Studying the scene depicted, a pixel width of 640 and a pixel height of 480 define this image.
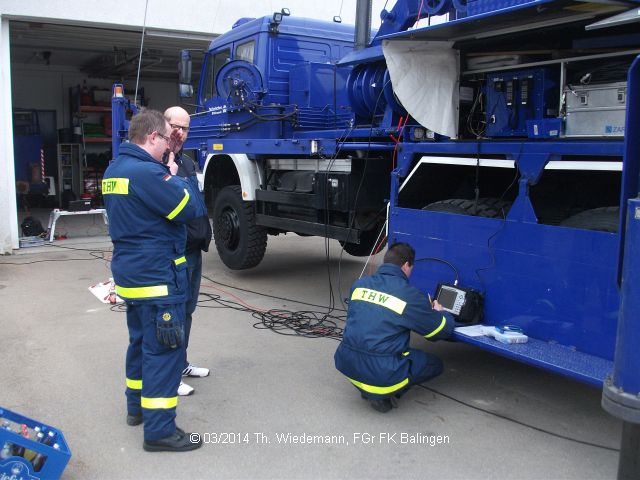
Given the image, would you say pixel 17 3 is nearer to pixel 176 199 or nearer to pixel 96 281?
pixel 96 281

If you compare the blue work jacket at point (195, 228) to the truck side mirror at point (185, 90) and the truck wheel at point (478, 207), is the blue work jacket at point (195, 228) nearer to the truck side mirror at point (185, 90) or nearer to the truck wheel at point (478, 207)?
the truck wheel at point (478, 207)

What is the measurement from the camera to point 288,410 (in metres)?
3.98

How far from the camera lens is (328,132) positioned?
6.48 m

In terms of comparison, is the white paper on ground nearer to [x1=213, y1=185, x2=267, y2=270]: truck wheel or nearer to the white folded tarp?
[x1=213, y1=185, x2=267, y2=270]: truck wheel

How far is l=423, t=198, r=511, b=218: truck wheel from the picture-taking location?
4.27 metres

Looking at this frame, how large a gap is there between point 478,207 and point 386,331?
3.88 feet

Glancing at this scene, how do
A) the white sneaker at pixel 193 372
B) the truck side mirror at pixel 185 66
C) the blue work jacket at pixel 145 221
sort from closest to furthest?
the blue work jacket at pixel 145 221 → the white sneaker at pixel 193 372 → the truck side mirror at pixel 185 66

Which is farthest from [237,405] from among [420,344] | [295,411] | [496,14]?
[496,14]

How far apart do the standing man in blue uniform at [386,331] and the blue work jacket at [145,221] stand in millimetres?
1136

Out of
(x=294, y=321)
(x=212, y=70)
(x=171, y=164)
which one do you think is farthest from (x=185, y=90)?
(x=171, y=164)

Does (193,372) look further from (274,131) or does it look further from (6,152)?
(6,152)

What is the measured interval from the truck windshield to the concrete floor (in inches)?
136

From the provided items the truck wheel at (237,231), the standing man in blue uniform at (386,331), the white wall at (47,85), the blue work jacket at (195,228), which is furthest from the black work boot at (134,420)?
the white wall at (47,85)

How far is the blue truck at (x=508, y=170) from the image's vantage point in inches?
131
